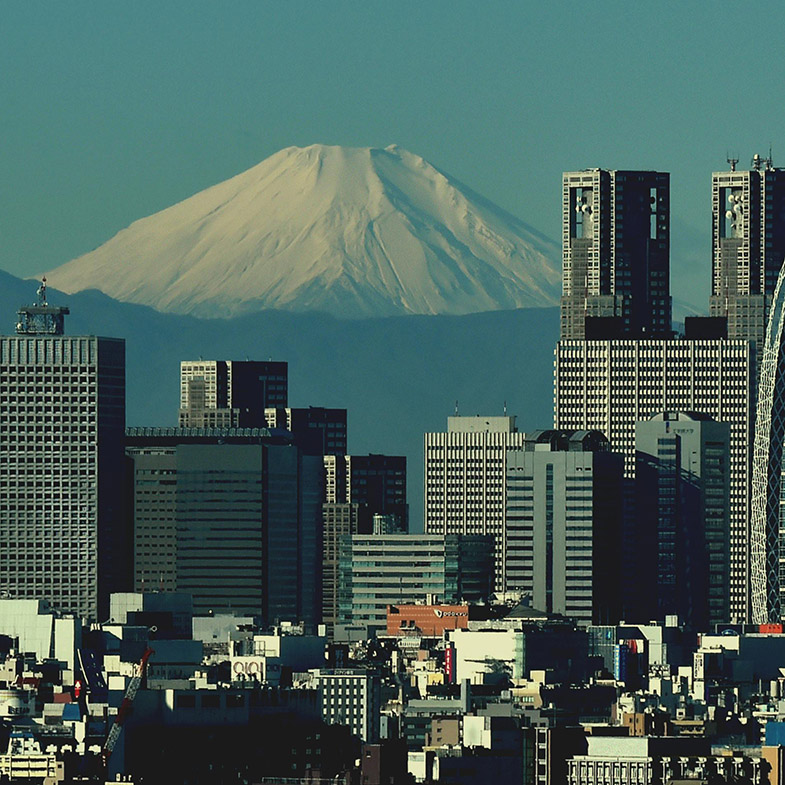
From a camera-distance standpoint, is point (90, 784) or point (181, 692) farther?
point (181, 692)

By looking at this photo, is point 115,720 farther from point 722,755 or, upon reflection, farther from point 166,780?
point 722,755

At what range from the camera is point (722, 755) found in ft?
607

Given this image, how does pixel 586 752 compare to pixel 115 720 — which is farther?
pixel 115 720

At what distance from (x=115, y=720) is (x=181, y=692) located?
3168 millimetres

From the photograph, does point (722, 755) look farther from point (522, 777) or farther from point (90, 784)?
point (90, 784)

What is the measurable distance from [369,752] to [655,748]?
12.2 m

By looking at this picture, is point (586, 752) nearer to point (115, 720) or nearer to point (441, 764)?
point (441, 764)

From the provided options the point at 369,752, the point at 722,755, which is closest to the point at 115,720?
the point at 369,752

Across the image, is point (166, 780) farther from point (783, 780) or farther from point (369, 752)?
point (783, 780)

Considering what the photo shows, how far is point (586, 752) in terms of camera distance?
184500 millimetres

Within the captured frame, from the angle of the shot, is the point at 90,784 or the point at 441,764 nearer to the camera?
the point at 90,784

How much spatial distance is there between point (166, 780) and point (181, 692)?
38.5 feet

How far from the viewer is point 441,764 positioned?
18712 centimetres

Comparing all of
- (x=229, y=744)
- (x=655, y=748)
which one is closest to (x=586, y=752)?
(x=655, y=748)
